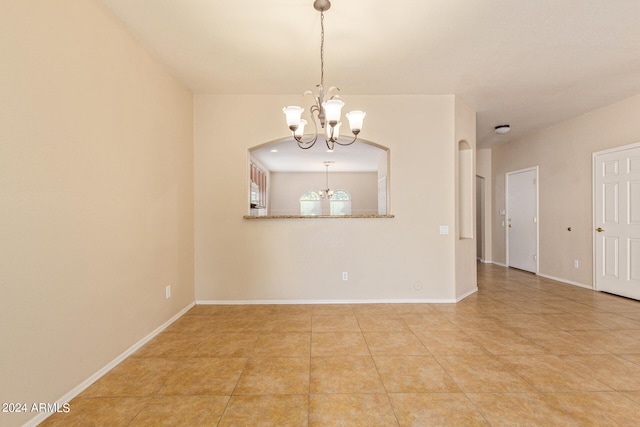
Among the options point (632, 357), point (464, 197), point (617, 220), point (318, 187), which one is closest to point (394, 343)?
point (632, 357)

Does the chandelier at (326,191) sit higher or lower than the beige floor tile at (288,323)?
higher

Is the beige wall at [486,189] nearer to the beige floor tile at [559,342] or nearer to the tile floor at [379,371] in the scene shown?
the tile floor at [379,371]

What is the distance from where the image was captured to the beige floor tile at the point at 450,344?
2.49 m

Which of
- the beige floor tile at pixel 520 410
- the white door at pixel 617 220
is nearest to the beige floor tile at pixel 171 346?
the beige floor tile at pixel 520 410

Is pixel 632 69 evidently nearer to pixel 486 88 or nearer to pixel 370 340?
pixel 486 88

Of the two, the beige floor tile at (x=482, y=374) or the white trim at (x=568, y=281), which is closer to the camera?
the beige floor tile at (x=482, y=374)

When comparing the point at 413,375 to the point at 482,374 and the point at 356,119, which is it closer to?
the point at 482,374

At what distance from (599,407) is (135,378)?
2.98m

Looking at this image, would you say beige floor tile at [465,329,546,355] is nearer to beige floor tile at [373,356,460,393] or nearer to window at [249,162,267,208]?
beige floor tile at [373,356,460,393]

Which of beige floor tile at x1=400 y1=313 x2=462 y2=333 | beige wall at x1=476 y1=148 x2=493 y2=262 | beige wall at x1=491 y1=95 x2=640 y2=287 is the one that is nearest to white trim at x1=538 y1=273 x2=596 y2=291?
beige wall at x1=491 y1=95 x2=640 y2=287

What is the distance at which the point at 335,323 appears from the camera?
3172 millimetres

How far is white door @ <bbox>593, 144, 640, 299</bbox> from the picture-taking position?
389 centimetres

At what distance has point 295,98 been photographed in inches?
151

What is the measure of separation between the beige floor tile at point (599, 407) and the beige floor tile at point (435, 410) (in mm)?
550
